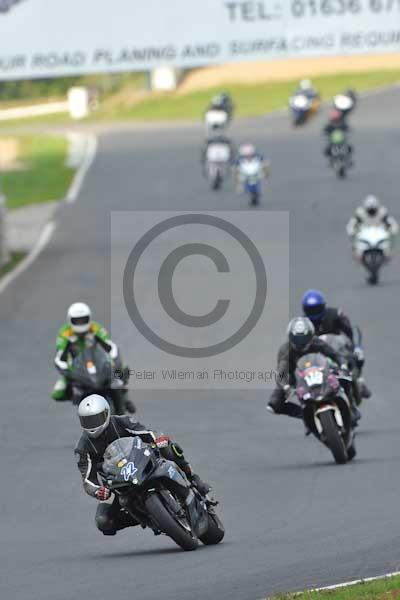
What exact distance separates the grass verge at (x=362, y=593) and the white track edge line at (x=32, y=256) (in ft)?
74.7

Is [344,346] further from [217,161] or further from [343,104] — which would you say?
[343,104]

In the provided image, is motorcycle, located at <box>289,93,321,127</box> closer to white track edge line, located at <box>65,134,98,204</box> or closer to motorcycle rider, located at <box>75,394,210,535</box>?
white track edge line, located at <box>65,134,98,204</box>

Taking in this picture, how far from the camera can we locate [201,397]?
20531 mm

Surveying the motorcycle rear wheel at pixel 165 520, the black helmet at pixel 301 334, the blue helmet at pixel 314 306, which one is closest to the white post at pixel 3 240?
the blue helmet at pixel 314 306

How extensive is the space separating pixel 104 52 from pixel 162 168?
20373 mm

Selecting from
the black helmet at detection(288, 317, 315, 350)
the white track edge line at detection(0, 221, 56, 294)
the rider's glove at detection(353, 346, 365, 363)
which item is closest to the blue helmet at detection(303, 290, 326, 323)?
the rider's glove at detection(353, 346, 365, 363)

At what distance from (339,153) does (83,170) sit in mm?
10809

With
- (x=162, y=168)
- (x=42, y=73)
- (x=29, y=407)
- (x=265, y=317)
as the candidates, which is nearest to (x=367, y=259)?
(x=265, y=317)

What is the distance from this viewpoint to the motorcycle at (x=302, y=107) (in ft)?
177

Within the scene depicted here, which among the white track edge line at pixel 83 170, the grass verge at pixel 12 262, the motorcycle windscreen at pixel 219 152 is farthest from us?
the white track edge line at pixel 83 170

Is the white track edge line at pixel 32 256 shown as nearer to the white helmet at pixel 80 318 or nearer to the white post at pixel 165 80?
the white helmet at pixel 80 318

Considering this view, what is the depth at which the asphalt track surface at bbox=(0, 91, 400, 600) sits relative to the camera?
9953 millimetres

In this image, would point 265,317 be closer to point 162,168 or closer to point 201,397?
point 201,397

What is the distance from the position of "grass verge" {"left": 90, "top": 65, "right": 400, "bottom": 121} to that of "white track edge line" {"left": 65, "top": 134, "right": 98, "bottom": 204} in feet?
21.6
